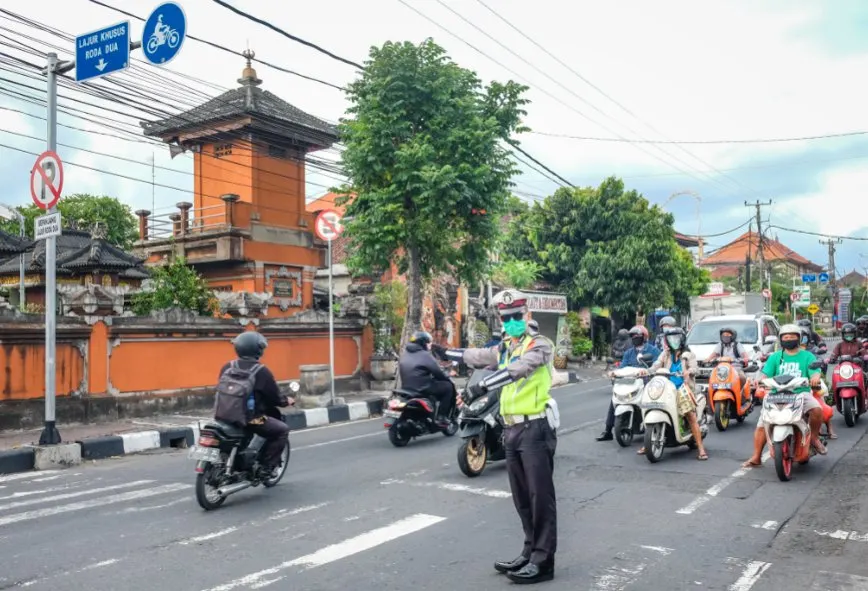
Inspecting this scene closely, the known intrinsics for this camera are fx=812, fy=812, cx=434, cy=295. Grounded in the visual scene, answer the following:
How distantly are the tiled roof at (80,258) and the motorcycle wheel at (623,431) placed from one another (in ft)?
61.7

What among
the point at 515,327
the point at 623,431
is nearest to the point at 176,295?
the point at 623,431

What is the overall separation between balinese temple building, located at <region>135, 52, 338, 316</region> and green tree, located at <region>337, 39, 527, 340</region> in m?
9.96

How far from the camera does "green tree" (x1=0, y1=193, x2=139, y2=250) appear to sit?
39.0 meters

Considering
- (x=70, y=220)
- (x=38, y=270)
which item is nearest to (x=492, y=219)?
(x=38, y=270)

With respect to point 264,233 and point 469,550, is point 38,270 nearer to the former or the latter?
point 264,233

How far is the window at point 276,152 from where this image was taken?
2969cm

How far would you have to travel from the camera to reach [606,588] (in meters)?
4.98

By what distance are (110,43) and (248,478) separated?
19.8ft

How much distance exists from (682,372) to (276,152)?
2253 centimetres

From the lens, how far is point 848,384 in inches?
484

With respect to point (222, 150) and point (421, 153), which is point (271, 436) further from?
point (222, 150)

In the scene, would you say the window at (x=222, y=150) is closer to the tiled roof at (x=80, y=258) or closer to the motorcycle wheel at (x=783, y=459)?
the tiled roof at (x=80, y=258)

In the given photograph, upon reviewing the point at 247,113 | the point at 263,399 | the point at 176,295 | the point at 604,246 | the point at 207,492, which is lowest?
the point at 207,492

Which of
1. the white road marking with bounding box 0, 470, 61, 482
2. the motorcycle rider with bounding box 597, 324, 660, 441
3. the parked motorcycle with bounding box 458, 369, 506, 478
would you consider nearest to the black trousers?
the parked motorcycle with bounding box 458, 369, 506, 478
